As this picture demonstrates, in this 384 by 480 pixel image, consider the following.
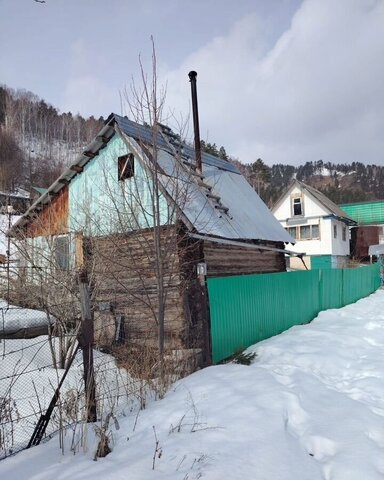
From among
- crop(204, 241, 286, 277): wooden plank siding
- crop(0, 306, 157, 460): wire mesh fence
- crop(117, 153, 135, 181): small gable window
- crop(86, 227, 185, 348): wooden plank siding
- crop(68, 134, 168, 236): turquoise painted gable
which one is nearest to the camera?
crop(0, 306, 157, 460): wire mesh fence

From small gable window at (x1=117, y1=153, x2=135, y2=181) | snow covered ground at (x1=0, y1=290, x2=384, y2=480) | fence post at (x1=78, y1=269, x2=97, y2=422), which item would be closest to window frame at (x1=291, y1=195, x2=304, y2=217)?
small gable window at (x1=117, y1=153, x2=135, y2=181)

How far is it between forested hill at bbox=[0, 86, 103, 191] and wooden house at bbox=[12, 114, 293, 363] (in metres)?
39.7

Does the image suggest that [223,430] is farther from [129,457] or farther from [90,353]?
[90,353]

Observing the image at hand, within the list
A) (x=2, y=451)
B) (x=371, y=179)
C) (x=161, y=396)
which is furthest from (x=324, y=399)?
(x=371, y=179)

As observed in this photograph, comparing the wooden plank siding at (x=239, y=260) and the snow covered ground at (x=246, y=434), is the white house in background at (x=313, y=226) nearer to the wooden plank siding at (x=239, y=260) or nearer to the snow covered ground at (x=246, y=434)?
the wooden plank siding at (x=239, y=260)

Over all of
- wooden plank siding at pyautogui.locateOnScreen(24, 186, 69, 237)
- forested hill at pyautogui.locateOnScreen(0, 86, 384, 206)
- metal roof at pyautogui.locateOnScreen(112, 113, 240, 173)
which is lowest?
wooden plank siding at pyautogui.locateOnScreen(24, 186, 69, 237)

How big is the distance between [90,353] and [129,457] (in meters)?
1.26

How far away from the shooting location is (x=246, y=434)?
375 centimetres

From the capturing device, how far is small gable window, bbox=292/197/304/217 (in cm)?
3178

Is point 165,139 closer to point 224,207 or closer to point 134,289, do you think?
point 224,207

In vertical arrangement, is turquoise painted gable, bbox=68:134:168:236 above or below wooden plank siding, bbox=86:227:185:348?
above

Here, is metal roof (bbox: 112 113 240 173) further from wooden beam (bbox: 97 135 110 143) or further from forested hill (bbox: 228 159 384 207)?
forested hill (bbox: 228 159 384 207)

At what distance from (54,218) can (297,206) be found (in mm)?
24427

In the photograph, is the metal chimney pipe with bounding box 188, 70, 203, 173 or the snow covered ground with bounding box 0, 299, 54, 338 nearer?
the snow covered ground with bounding box 0, 299, 54, 338
